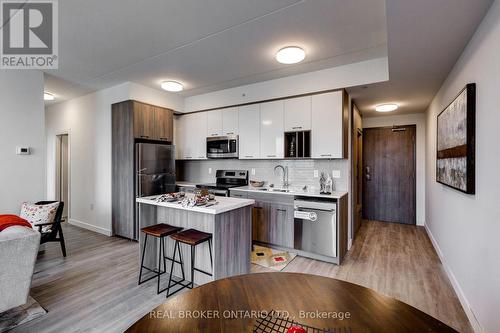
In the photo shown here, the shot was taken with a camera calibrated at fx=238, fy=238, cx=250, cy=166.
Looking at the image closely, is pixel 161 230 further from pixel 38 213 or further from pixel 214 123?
pixel 214 123

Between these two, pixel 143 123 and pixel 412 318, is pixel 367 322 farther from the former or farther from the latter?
pixel 143 123

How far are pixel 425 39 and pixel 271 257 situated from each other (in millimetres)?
3009

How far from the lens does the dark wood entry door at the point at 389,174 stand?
5195mm

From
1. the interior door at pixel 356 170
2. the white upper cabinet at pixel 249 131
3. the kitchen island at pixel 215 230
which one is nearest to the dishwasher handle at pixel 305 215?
the kitchen island at pixel 215 230

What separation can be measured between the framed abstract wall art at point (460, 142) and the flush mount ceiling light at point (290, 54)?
66.3 inches

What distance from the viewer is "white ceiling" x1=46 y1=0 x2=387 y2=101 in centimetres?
219

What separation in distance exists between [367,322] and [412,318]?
0.57 ft

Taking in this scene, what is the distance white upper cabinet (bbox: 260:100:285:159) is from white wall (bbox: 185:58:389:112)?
182 millimetres

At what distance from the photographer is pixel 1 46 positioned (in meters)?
2.91

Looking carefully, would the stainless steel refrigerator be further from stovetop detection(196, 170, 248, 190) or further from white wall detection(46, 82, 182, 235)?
white wall detection(46, 82, 182, 235)

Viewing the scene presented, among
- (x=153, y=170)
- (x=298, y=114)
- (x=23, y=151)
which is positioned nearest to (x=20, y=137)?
(x=23, y=151)

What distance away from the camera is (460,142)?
2.24 meters

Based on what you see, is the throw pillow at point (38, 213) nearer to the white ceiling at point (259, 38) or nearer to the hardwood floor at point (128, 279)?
the hardwood floor at point (128, 279)

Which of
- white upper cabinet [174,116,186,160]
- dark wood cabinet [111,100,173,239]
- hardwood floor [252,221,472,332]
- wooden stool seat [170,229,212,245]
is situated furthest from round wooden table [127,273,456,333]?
white upper cabinet [174,116,186,160]
